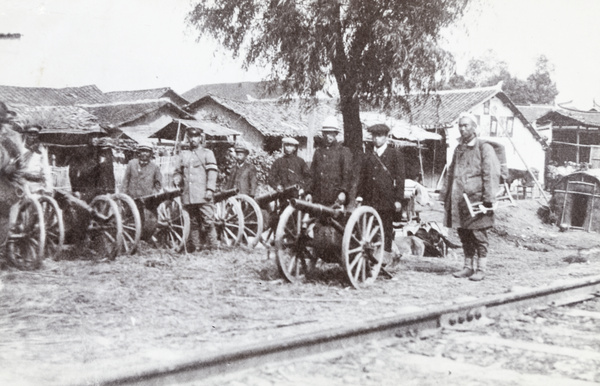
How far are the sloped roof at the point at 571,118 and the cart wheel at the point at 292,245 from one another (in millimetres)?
20689

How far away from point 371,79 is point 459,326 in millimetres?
7925

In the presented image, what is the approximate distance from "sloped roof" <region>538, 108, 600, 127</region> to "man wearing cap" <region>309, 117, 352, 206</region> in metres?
20.2

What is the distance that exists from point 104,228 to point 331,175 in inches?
104

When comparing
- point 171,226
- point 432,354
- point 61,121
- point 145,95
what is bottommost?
point 432,354

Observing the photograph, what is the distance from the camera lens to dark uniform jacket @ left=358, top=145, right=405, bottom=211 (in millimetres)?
7137

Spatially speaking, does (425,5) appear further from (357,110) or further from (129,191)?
(129,191)

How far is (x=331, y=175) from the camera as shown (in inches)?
260

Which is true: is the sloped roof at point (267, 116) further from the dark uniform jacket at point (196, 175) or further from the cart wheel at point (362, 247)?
the cart wheel at point (362, 247)

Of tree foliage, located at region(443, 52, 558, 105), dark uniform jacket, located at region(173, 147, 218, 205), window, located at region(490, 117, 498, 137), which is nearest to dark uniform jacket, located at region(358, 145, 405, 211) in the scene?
dark uniform jacket, located at region(173, 147, 218, 205)

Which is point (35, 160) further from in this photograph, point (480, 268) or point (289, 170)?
point (480, 268)

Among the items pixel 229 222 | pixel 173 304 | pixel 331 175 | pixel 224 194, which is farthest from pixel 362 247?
pixel 229 222

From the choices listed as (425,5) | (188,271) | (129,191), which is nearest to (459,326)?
(188,271)

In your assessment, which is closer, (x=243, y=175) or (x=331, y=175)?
(x=331, y=175)

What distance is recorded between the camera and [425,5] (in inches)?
445
